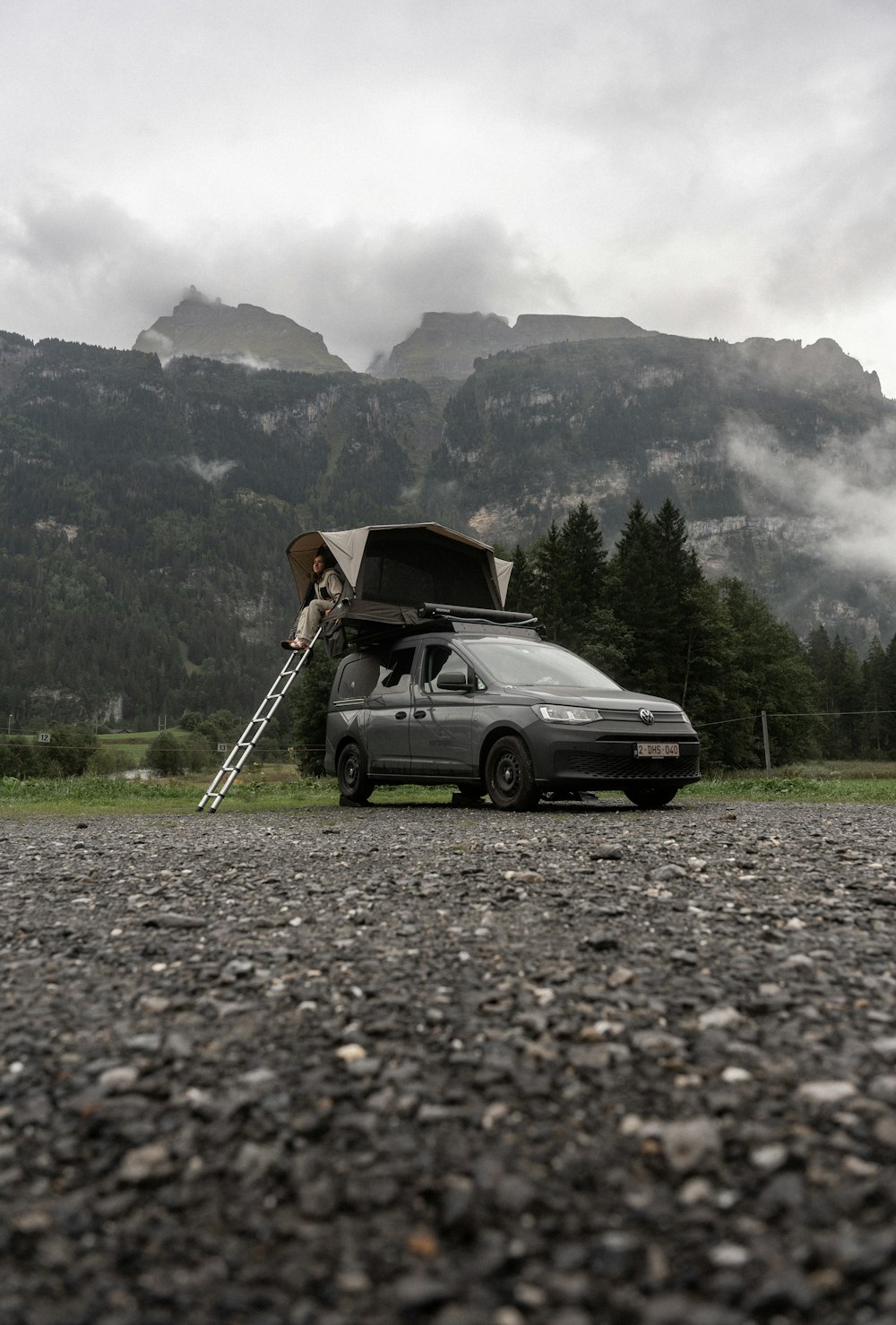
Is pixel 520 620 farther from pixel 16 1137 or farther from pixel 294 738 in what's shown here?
pixel 294 738

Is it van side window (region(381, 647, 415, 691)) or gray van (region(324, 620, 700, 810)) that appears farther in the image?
Result: van side window (region(381, 647, 415, 691))

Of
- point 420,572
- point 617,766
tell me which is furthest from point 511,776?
point 420,572

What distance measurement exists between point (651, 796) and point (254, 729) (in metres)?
5.71

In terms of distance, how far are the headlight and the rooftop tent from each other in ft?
11.5

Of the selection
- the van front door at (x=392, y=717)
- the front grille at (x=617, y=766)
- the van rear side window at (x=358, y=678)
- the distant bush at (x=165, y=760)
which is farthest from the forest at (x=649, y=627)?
the front grille at (x=617, y=766)

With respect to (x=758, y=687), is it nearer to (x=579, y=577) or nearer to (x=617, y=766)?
(x=579, y=577)

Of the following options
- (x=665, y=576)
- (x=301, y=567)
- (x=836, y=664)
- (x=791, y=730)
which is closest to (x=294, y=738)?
(x=665, y=576)

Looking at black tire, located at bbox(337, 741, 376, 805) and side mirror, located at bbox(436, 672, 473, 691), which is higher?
side mirror, located at bbox(436, 672, 473, 691)

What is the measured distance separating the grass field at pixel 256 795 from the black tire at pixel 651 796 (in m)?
0.94

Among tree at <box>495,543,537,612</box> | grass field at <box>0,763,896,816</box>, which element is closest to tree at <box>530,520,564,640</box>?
tree at <box>495,543,537,612</box>

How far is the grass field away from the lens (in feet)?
43.7

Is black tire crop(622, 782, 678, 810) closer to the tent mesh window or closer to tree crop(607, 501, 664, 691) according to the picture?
the tent mesh window

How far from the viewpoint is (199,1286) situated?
5.71ft

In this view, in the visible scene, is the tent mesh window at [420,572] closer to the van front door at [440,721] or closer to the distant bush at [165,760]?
the van front door at [440,721]
